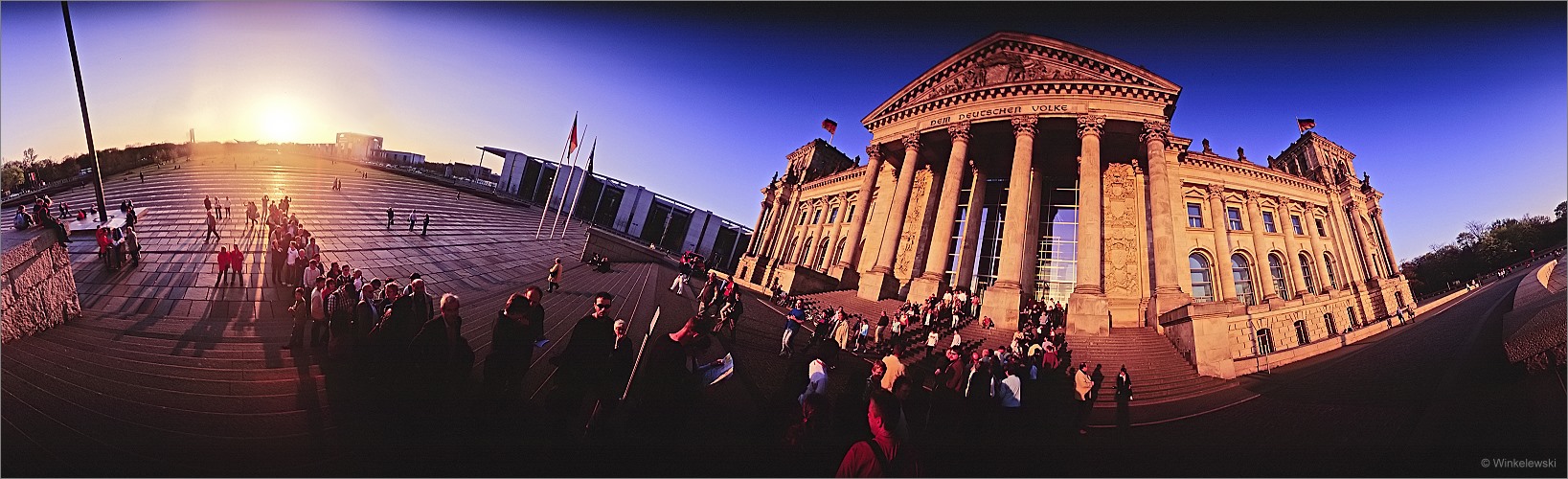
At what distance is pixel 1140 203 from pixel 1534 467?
8488 millimetres

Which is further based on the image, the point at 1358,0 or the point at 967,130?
the point at 967,130

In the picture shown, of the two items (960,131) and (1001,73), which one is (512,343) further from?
(960,131)

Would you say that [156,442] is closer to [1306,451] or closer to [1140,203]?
[1306,451]

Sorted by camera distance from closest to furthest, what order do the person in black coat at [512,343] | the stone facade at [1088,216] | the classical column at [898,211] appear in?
the person in black coat at [512,343]
the stone facade at [1088,216]
the classical column at [898,211]

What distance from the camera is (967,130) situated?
719cm

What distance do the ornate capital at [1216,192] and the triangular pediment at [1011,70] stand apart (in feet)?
6.42

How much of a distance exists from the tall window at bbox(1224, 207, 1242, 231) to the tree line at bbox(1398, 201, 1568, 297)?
177 inches

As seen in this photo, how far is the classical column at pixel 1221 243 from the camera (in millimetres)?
5945

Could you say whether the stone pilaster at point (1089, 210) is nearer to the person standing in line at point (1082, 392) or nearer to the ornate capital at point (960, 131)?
the ornate capital at point (960, 131)

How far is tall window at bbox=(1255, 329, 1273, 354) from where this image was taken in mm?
2857

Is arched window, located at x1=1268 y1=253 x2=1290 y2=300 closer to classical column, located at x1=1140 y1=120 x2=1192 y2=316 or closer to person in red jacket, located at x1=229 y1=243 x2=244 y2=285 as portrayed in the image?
classical column, located at x1=1140 y1=120 x2=1192 y2=316

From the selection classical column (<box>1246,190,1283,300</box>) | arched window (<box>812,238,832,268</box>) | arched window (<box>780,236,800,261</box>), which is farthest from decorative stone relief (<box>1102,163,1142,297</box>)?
arched window (<box>780,236,800,261</box>)

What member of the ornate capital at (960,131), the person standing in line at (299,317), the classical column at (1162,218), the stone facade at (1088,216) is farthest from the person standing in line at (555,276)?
the classical column at (1162,218)

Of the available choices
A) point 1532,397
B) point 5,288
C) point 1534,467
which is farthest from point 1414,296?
point 5,288
